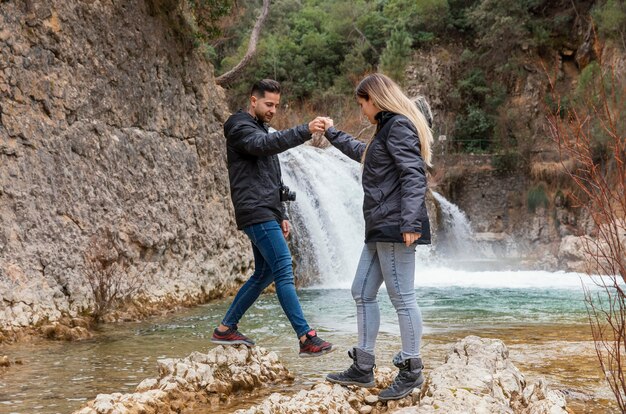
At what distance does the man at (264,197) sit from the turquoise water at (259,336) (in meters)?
0.67

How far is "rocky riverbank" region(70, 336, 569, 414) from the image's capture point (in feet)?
11.0

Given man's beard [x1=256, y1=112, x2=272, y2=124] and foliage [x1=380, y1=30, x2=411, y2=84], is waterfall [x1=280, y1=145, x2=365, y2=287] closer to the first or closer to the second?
man's beard [x1=256, y1=112, x2=272, y2=124]

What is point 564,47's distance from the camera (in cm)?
2678

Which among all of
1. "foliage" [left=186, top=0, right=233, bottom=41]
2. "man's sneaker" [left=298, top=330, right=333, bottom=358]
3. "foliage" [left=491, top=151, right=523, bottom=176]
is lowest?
"man's sneaker" [left=298, top=330, right=333, bottom=358]

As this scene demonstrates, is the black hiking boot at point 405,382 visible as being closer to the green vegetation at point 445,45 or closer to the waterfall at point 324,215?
the waterfall at point 324,215

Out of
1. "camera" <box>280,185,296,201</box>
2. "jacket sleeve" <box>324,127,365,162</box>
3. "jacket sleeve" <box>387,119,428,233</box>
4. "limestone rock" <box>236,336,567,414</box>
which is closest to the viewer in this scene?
"limestone rock" <box>236,336,567,414</box>

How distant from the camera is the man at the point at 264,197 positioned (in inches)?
163

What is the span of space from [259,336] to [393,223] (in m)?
3.87

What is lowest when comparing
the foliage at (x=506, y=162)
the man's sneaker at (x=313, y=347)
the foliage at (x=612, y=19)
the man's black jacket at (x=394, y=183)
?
the man's sneaker at (x=313, y=347)

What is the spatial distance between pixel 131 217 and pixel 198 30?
3.95 metres

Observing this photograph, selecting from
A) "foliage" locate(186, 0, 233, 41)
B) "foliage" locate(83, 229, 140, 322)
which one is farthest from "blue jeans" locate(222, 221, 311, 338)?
"foliage" locate(186, 0, 233, 41)

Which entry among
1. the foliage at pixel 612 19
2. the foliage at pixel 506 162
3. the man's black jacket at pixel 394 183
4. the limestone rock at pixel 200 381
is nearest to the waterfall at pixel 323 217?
the limestone rock at pixel 200 381

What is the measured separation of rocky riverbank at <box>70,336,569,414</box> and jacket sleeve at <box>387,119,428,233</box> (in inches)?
33.8

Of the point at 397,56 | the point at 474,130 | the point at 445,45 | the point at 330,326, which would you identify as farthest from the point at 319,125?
the point at 445,45
